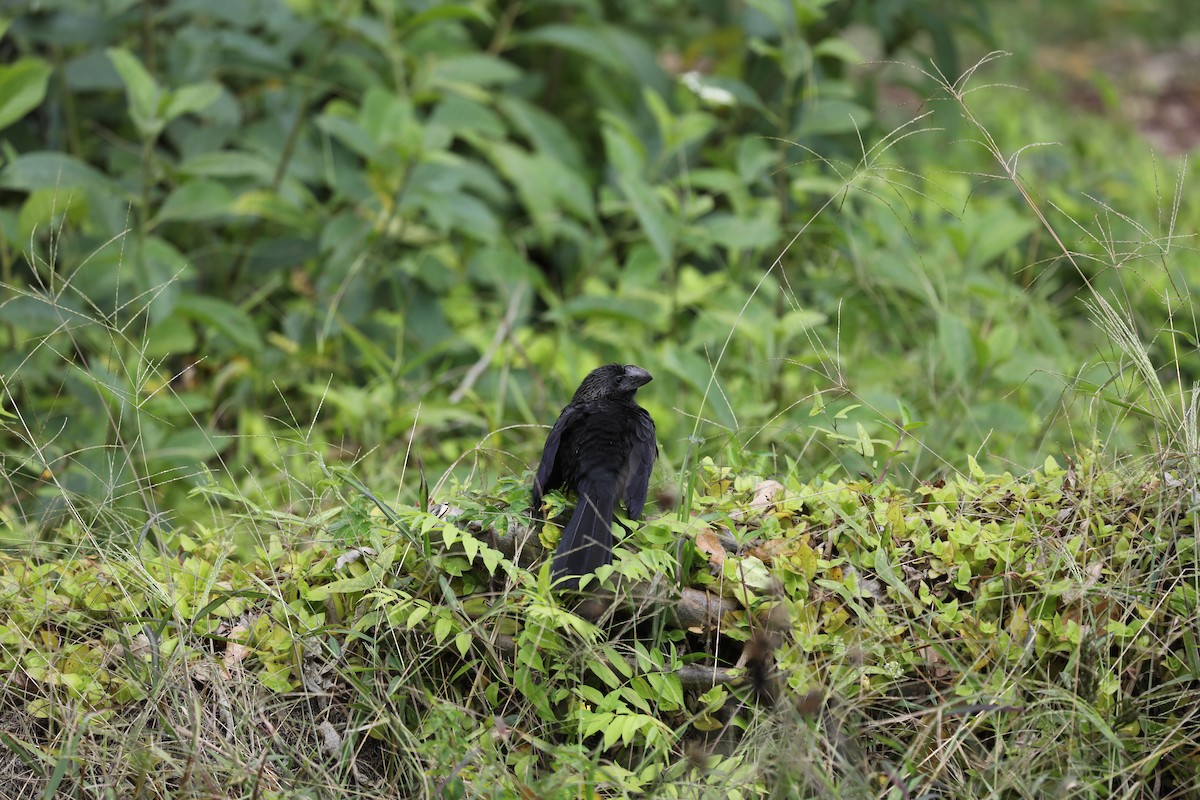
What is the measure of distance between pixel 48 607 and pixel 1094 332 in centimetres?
434

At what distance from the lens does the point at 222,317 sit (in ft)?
13.4

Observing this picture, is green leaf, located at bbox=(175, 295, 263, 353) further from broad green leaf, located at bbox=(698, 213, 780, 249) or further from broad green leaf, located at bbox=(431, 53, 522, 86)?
broad green leaf, located at bbox=(698, 213, 780, 249)

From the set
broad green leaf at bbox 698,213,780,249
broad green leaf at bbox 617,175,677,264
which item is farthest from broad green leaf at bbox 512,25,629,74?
broad green leaf at bbox 698,213,780,249

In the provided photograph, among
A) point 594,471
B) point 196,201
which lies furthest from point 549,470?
point 196,201

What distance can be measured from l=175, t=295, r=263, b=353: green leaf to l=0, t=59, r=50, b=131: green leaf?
2.65ft

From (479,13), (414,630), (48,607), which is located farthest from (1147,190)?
(48,607)

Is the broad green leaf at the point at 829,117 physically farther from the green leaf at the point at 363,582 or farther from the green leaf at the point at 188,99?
the green leaf at the point at 363,582

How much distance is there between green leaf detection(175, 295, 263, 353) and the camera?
405cm

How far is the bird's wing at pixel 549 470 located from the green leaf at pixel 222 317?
5.90 feet

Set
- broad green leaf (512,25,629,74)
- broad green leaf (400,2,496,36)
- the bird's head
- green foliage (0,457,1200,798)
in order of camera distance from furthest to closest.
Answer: broad green leaf (512,25,629,74) < broad green leaf (400,2,496,36) < the bird's head < green foliage (0,457,1200,798)

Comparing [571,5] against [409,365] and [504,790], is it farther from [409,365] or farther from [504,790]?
[504,790]

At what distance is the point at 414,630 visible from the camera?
239cm

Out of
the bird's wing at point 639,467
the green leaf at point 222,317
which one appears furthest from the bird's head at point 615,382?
the green leaf at point 222,317

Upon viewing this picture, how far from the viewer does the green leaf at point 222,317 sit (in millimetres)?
4047
